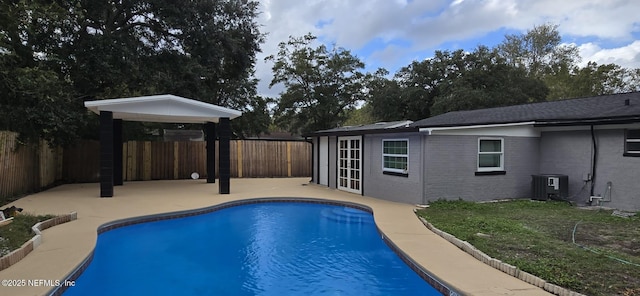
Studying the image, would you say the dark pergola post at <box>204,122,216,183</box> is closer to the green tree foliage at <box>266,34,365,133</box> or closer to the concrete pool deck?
the concrete pool deck

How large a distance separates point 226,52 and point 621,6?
1699 cm

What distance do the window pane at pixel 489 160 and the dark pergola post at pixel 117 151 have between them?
1176 centimetres

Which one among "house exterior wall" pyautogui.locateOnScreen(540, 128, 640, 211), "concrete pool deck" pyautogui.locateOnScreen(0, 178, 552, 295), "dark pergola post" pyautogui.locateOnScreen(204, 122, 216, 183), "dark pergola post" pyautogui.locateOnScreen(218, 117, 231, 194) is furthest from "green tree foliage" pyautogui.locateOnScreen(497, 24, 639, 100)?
"dark pergola post" pyautogui.locateOnScreen(218, 117, 231, 194)

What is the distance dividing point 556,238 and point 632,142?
453 cm

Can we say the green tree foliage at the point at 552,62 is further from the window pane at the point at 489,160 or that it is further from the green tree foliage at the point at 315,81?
the window pane at the point at 489,160

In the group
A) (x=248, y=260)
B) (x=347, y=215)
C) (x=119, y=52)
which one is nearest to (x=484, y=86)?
(x=347, y=215)

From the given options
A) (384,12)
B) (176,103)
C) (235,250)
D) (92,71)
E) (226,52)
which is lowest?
(235,250)

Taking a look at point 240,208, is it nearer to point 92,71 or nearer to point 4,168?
point 4,168

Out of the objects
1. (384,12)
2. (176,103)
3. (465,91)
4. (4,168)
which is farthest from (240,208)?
(465,91)

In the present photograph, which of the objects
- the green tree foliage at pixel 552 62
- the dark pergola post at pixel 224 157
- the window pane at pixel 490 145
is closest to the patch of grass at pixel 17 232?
the dark pergola post at pixel 224 157

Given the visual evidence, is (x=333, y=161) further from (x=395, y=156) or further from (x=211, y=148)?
(x=211, y=148)

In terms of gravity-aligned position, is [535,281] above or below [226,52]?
below

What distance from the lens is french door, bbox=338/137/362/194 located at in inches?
454

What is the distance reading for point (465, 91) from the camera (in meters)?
21.2
